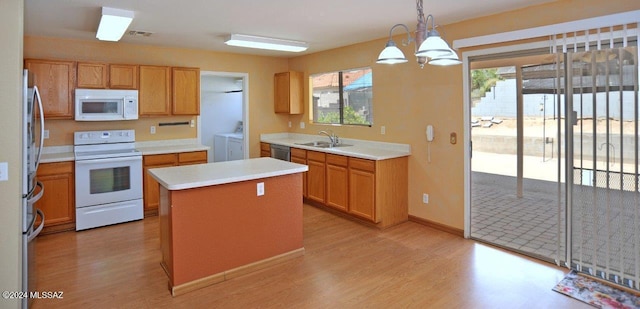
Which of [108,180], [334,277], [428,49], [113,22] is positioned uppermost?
[113,22]

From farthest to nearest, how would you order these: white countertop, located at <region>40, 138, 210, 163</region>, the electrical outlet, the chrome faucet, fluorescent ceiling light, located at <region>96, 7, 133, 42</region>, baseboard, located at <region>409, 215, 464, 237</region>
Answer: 1. the chrome faucet
2. white countertop, located at <region>40, 138, 210, 163</region>
3. baseboard, located at <region>409, 215, 464, 237</region>
4. fluorescent ceiling light, located at <region>96, 7, 133, 42</region>
5. the electrical outlet

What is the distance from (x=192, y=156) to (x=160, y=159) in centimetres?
42

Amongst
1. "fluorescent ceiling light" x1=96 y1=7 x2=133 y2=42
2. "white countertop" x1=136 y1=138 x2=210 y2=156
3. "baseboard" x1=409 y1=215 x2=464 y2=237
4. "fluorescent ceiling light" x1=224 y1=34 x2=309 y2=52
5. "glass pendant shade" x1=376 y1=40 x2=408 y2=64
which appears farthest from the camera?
"white countertop" x1=136 y1=138 x2=210 y2=156

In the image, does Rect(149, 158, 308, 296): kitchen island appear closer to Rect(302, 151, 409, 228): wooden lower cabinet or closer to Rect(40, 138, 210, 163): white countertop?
Rect(302, 151, 409, 228): wooden lower cabinet

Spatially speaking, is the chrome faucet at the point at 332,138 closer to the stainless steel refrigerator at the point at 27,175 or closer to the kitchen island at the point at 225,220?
the kitchen island at the point at 225,220

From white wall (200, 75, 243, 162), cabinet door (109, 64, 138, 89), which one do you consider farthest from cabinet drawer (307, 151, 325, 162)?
white wall (200, 75, 243, 162)

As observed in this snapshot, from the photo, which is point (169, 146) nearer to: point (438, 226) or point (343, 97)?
point (343, 97)

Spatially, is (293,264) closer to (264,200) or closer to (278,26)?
(264,200)

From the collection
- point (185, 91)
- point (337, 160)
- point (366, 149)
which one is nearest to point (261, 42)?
point (185, 91)

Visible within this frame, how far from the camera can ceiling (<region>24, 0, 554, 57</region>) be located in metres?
3.33

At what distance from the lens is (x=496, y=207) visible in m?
4.79

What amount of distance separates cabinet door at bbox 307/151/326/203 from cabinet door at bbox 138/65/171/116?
2.13 metres

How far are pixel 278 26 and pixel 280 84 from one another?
2241 mm

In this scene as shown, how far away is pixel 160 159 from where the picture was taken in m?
4.99
